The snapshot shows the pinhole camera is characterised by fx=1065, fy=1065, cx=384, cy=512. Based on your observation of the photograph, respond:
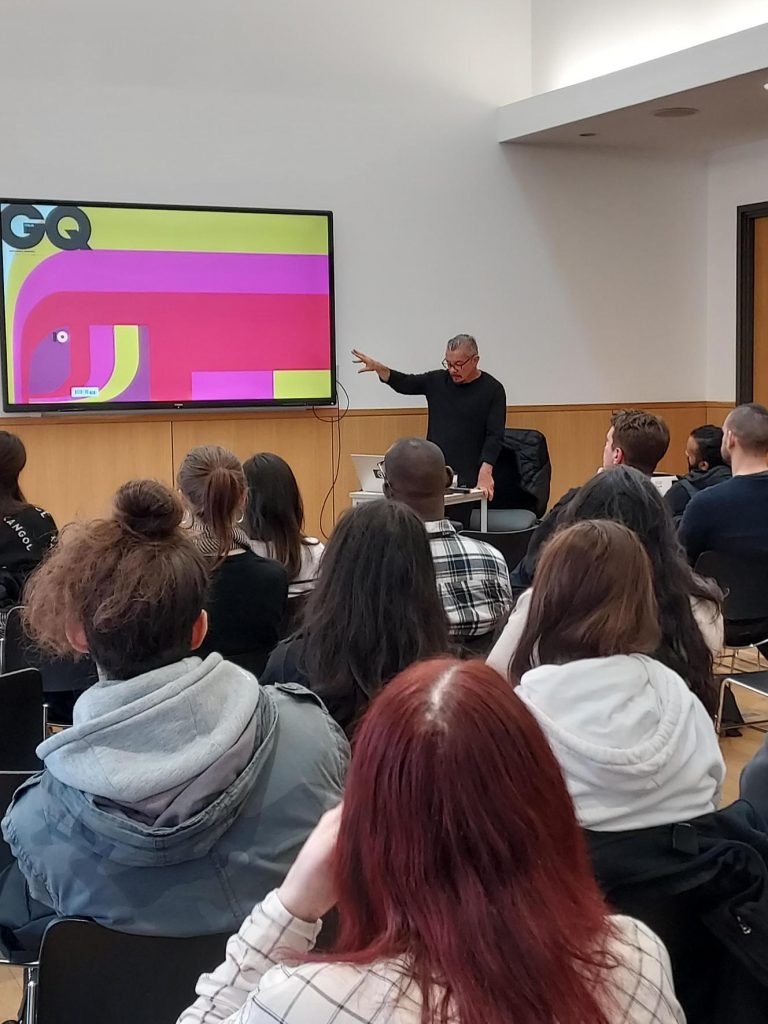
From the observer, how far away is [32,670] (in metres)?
2.22

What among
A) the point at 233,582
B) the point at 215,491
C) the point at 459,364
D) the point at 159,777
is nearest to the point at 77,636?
the point at 159,777

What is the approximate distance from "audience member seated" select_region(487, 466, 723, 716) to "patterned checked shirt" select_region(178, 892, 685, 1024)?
1.01m

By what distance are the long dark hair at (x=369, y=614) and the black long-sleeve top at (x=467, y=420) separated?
150 inches

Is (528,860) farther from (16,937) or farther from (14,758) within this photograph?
(14,758)

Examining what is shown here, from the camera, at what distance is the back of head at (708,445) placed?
4629mm

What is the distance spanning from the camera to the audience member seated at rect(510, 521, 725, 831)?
1.47 meters

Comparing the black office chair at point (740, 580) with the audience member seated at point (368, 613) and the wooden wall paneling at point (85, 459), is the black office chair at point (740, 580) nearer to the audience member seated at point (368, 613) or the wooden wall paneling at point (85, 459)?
the audience member seated at point (368, 613)

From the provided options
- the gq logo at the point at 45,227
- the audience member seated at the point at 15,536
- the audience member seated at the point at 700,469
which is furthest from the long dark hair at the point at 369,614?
the gq logo at the point at 45,227

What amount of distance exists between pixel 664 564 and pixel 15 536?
6.32 feet

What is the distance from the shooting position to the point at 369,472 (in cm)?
562

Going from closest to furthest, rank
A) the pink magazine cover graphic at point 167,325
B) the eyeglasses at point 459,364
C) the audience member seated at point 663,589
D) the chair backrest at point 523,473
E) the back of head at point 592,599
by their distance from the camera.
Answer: the back of head at point 592,599 → the audience member seated at point 663,589 → the pink magazine cover graphic at point 167,325 → the eyeglasses at point 459,364 → the chair backrest at point 523,473

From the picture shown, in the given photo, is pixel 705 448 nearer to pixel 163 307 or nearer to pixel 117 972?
pixel 163 307

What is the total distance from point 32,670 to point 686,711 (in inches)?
53.1

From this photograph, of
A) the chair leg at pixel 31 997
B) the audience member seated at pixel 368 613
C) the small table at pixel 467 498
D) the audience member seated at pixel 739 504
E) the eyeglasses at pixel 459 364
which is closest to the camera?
the chair leg at pixel 31 997
